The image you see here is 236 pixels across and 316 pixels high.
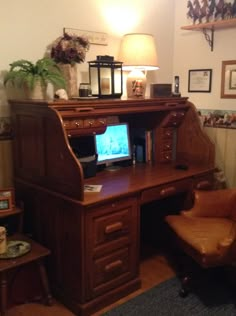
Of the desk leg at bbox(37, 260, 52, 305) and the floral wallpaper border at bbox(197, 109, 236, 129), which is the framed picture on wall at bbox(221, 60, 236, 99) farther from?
the desk leg at bbox(37, 260, 52, 305)

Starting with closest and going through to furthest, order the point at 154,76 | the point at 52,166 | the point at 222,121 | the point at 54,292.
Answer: the point at 52,166, the point at 54,292, the point at 222,121, the point at 154,76

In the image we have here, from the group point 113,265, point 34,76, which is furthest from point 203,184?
point 34,76

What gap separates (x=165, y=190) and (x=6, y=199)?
40.0 inches

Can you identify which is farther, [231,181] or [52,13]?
[231,181]

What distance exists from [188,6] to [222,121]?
105 cm

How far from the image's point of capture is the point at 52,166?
218 centimetres

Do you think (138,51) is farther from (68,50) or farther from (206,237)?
(206,237)

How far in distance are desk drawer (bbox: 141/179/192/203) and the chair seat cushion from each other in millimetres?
199

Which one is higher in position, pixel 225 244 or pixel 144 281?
pixel 225 244

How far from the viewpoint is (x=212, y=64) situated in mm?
3107

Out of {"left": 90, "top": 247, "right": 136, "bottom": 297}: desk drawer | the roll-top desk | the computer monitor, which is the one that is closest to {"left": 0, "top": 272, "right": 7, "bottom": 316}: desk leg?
the roll-top desk

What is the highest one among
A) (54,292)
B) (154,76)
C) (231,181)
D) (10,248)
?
(154,76)

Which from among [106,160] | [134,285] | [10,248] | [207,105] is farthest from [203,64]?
[10,248]

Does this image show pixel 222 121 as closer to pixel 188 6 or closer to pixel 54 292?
pixel 188 6
